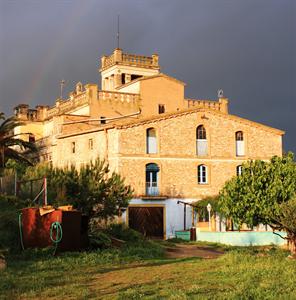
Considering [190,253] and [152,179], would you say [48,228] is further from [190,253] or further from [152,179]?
[152,179]

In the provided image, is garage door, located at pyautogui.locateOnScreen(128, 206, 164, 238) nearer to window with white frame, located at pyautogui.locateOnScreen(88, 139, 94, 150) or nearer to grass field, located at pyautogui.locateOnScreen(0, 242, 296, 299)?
window with white frame, located at pyautogui.locateOnScreen(88, 139, 94, 150)

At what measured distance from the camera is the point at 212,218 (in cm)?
4006

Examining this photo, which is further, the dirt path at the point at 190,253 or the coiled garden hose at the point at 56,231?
the dirt path at the point at 190,253

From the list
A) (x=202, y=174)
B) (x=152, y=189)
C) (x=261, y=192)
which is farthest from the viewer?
(x=202, y=174)

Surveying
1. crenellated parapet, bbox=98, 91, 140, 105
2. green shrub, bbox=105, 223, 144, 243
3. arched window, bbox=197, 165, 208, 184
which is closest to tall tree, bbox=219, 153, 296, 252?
green shrub, bbox=105, 223, 144, 243

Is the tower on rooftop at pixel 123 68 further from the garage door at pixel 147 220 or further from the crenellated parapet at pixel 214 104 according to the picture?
the garage door at pixel 147 220

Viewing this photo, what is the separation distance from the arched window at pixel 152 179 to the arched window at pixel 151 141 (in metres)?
1.04

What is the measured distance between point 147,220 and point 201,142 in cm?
753

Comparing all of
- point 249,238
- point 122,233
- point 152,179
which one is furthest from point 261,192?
point 152,179

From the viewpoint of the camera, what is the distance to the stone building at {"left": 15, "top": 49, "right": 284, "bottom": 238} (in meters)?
40.8

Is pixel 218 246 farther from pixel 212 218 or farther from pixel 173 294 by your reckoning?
pixel 173 294

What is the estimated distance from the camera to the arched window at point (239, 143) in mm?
44750

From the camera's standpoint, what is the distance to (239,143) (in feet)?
147

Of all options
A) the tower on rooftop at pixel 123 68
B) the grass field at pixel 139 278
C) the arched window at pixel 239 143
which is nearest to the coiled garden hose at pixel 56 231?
the grass field at pixel 139 278
